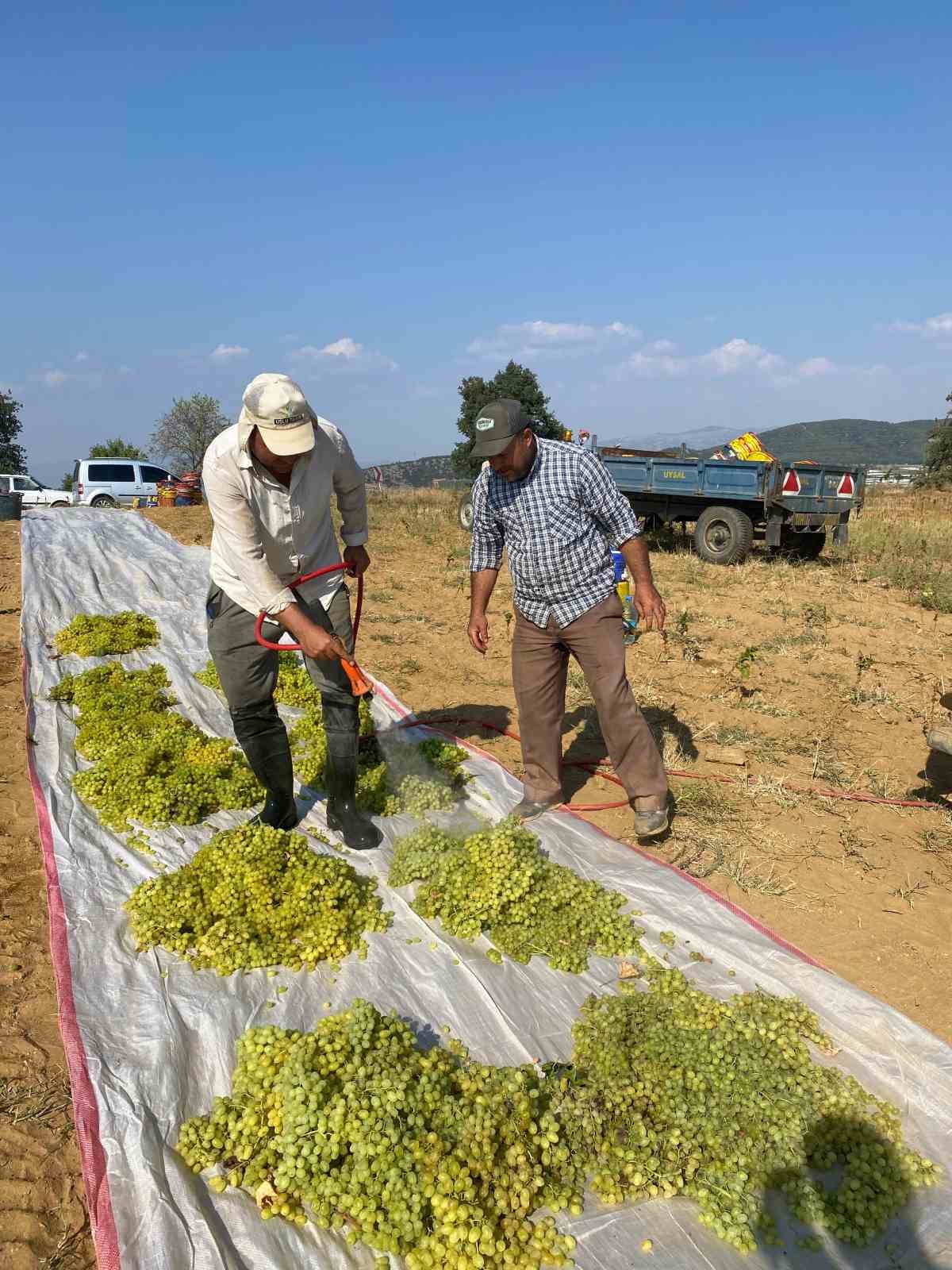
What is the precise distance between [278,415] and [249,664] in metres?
1.18

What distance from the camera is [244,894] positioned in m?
3.32

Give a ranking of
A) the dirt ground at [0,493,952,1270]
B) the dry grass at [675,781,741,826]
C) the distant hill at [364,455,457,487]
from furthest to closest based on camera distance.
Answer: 1. the distant hill at [364,455,457,487]
2. the dry grass at [675,781,741,826]
3. the dirt ground at [0,493,952,1270]

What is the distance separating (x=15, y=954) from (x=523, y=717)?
2.60 metres

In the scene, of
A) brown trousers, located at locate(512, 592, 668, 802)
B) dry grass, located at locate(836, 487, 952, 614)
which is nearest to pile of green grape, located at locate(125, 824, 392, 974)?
brown trousers, located at locate(512, 592, 668, 802)

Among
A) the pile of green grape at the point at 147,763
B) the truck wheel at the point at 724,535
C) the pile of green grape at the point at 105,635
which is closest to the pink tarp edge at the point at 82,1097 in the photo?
the pile of green grape at the point at 147,763

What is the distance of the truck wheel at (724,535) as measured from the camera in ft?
43.0

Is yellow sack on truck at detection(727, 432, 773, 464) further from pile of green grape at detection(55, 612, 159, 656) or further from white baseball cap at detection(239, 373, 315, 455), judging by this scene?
white baseball cap at detection(239, 373, 315, 455)

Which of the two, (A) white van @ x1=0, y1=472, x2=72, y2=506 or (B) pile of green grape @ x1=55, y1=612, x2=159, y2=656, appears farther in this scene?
(A) white van @ x1=0, y1=472, x2=72, y2=506

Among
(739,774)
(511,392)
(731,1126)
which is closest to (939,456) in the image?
(511,392)

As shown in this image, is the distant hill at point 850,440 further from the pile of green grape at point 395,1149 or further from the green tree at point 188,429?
the pile of green grape at point 395,1149

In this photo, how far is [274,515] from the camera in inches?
143

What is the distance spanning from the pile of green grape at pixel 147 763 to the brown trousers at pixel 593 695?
5.14 feet

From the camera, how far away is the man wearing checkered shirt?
13.3ft

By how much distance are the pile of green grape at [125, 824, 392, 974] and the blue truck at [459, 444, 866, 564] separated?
36.0 feet
